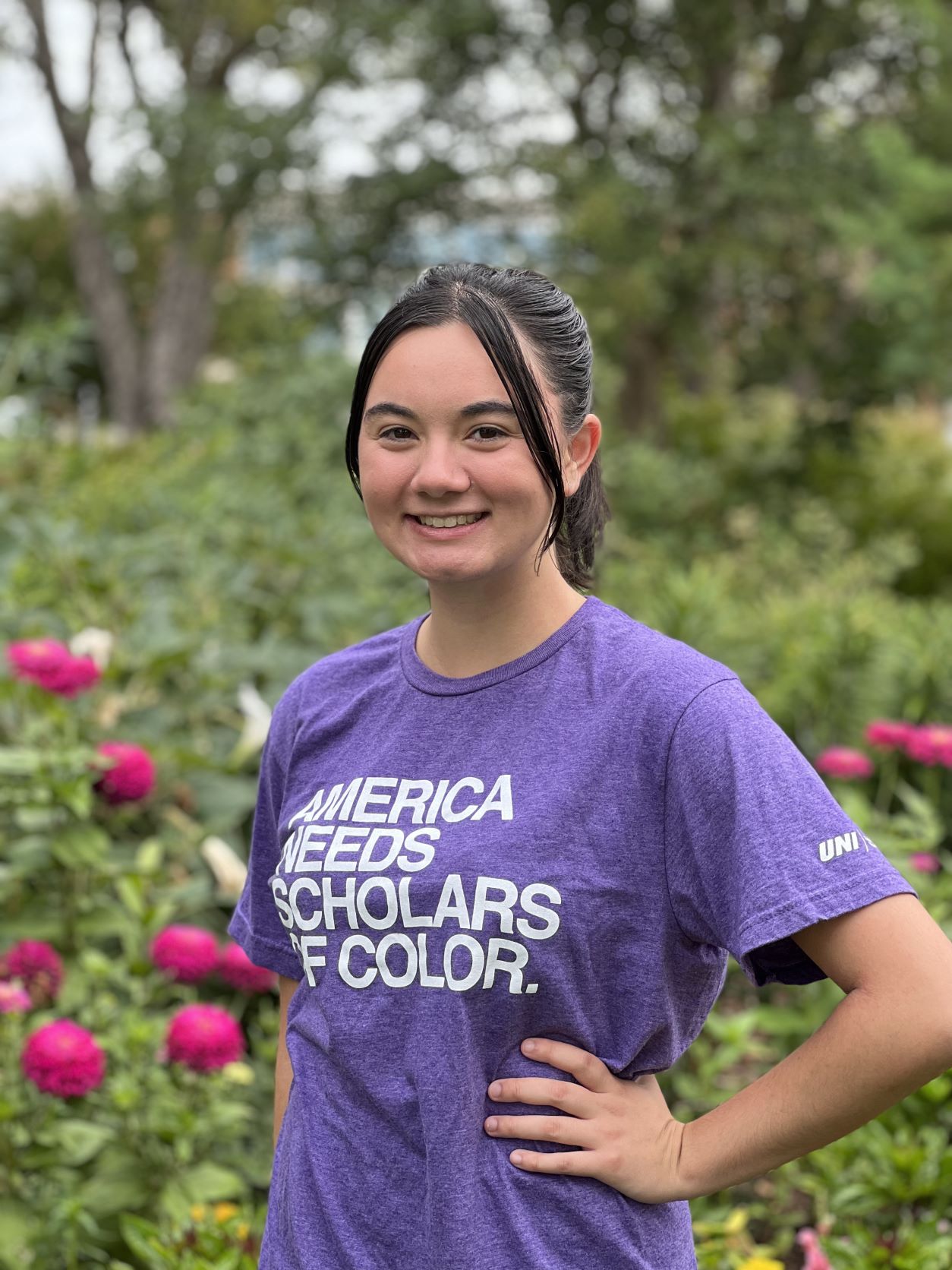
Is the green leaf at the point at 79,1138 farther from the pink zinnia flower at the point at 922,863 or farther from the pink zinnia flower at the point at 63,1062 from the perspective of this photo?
the pink zinnia flower at the point at 922,863

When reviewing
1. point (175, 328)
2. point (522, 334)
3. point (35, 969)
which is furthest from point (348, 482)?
point (175, 328)

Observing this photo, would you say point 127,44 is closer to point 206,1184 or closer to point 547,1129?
point 206,1184

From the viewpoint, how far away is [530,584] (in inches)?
57.6

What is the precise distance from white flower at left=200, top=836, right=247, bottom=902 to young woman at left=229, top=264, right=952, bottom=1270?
1614 mm

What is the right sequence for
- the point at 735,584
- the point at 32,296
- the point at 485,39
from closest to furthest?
the point at 735,584
the point at 485,39
the point at 32,296

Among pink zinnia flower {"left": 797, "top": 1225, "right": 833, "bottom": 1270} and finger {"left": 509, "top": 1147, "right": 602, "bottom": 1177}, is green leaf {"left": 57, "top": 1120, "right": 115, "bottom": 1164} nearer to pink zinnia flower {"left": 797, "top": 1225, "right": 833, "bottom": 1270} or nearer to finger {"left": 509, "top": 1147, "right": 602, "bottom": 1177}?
pink zinnia flower {"left": 797, "top": 1225, "right": 833, "bottom": 1270}

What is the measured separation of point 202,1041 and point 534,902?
116 centimetres

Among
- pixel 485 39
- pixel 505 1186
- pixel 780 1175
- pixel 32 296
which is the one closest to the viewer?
pixel 505 1186

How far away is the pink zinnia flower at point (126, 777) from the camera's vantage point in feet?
9.62

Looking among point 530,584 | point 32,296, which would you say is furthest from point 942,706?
point 32,296

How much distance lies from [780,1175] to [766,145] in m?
9.95

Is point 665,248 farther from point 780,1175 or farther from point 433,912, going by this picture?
point 433,912

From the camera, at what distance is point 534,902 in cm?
129

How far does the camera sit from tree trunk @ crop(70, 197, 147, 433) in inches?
600
